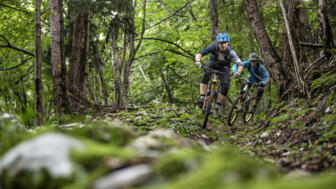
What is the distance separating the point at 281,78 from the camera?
8797mm

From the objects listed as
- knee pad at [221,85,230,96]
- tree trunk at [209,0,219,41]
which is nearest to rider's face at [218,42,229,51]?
knee pad at [221,85,230,96]

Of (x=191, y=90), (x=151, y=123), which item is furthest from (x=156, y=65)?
(x=151, y=123)

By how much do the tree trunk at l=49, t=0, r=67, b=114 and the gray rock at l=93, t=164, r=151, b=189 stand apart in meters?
4.59

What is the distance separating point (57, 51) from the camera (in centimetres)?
567

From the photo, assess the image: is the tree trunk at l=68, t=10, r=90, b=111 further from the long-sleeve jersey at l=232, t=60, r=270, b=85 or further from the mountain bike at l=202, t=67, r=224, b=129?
the long-sleeve jersey at l=232, t=60, r=270, b=85

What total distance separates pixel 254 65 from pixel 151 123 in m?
4.44

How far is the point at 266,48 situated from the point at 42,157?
8580 millimetres

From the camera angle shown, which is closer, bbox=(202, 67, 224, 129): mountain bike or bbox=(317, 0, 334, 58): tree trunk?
bbox=(317, 0, 334, 58): tree trunk

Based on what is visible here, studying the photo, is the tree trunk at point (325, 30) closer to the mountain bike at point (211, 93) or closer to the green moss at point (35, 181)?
the mountain bike at point (211, 93)

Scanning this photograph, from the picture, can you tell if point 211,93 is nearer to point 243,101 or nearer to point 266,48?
point 243,101

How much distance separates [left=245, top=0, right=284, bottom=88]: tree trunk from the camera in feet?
29.0

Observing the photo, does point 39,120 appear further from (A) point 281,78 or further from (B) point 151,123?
(A) point 281,78

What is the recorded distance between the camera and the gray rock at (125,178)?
1.43 metres

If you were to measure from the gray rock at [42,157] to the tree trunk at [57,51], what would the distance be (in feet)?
13.7
